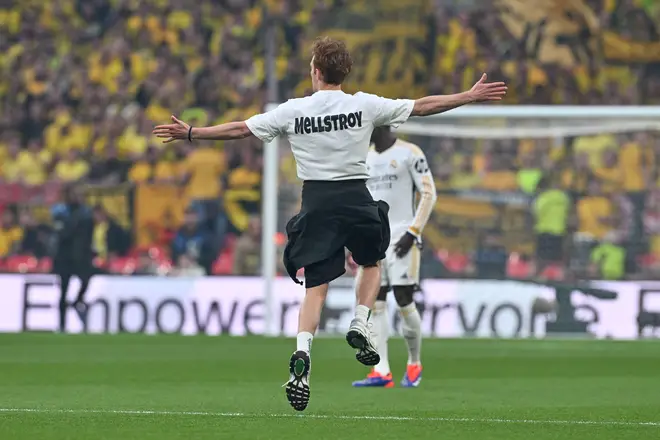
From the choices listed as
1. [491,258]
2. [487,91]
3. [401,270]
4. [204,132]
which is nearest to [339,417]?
[204,132]

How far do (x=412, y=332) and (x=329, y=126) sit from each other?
3.39 metres

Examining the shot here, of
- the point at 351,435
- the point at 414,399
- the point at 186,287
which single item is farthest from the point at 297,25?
the point at 351,435

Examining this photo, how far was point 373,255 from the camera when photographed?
302 inches

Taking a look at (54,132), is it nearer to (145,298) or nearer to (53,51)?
(53,51)

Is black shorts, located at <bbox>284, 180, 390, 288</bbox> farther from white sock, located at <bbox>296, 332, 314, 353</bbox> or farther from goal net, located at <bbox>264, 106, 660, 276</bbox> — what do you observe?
goal net, located at <bbox>264, 106, 660, 276</bbox>

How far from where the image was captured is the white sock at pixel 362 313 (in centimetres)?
752

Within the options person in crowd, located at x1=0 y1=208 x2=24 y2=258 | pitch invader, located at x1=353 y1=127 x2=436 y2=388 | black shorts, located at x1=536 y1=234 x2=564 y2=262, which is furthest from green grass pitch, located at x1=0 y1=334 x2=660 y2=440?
person in crowd, located at x1=0 y1=208 x2=24 y2=258

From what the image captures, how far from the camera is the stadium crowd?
57.8 ft

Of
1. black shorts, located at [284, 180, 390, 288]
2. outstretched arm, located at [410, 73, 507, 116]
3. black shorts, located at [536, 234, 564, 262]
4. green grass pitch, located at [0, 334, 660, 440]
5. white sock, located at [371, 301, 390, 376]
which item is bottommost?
green grass pitch, located at [0, 334, 660, 440]

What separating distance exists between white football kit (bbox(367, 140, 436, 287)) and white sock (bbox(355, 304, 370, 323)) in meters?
2.98

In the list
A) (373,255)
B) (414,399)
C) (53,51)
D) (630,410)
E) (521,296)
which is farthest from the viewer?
(53,51)

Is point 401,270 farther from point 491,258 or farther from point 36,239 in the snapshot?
point 36,239

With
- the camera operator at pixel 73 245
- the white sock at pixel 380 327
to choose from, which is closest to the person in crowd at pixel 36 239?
the camera operator at pixel 73 245

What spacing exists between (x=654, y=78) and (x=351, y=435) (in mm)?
16341
